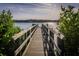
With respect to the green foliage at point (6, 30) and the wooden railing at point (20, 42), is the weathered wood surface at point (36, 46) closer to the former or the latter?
the wooden railing at point (20, 42)

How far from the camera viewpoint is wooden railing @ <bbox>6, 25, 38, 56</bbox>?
1497 millimetres

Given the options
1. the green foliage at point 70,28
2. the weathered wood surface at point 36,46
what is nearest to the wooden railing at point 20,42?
the weathered wood surface at point 36,46

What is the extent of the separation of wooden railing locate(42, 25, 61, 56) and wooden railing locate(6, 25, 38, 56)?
103 millimetres

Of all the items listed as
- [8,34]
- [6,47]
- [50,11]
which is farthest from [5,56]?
[50,11]

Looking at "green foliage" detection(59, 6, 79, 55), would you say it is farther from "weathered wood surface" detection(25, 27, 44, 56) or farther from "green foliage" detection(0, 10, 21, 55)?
"green foliage" detection(0, 10, 21, 55)

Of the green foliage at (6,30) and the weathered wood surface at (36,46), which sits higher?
the green foliage at (6,30)

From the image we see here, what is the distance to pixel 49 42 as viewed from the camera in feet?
5.04

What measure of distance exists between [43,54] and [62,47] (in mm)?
183

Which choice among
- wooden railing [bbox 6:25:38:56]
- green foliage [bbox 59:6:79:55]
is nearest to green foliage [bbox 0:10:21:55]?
wooden railing [bbox 6:25:38:56]

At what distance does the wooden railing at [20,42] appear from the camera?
150 centimetres

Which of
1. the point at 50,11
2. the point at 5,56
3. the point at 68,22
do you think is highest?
the point at 50,11

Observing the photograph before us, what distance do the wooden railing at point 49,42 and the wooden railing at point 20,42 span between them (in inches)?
4.1

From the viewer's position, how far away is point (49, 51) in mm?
1512

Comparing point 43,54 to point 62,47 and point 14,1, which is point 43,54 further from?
point 14,1
